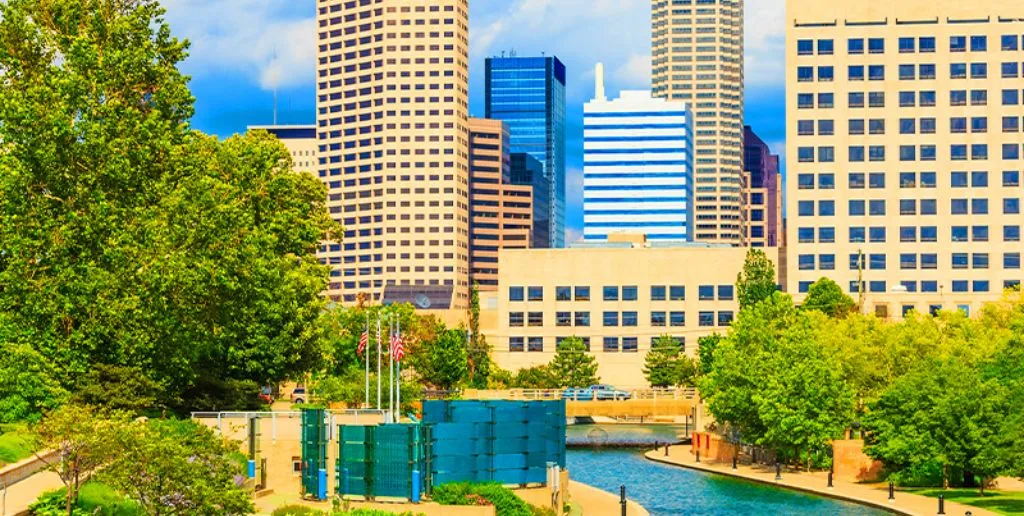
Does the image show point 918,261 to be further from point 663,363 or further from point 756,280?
point 663,363

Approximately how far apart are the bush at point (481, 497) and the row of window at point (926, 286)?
13438cm

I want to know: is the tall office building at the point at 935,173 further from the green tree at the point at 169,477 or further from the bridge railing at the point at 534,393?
the green tree at the point at 169,477

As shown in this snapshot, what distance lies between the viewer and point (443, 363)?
168000 millimetres

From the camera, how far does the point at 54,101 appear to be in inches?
2923

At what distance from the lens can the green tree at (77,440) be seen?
50281 mm

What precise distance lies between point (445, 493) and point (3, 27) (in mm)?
33104

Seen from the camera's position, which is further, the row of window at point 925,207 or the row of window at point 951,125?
the row of window at point 925,207

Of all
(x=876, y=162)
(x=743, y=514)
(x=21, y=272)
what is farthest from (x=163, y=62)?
(x=876, y=162)

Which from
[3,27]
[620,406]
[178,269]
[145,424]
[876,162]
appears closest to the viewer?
[145,424]

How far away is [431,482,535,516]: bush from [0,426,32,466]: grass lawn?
1751cm

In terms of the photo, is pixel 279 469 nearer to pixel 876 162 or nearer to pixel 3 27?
pixel 3 27

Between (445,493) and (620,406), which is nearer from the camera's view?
(445,493)

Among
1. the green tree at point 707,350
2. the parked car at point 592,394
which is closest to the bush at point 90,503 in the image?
the parked car at point 592,394

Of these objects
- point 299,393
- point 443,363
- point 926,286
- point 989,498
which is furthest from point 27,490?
point 926,286
